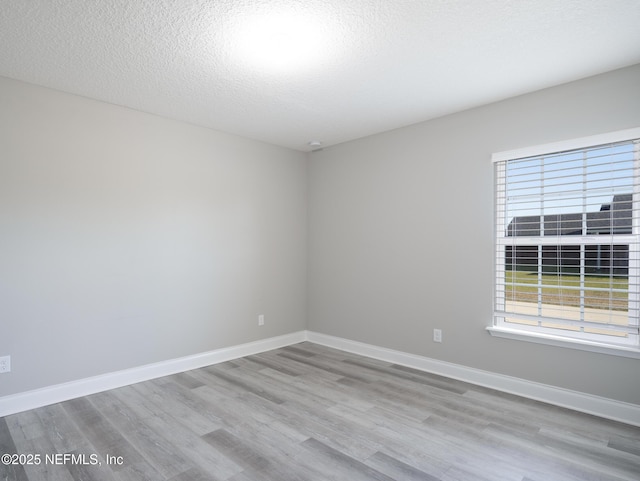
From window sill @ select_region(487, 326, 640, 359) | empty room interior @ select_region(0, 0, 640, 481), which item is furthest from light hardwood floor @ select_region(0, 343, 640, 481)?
window sill @ select_region(487, 326, 640, 359)

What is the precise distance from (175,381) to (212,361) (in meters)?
0.56

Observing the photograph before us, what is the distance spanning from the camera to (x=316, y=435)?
247 centimetres

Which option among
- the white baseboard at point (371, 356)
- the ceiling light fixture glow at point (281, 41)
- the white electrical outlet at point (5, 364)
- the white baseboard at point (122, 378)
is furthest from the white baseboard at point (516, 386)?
the white electrical outlet at point (5, 364)

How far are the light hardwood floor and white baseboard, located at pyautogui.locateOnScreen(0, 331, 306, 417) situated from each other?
0.30 ft

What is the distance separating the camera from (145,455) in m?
2.22

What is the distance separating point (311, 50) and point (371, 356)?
318 centimetres

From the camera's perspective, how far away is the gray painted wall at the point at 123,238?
2.87 metres

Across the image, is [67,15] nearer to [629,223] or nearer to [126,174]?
[126,174]

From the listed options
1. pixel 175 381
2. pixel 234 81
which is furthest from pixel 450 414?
pixel 234 81

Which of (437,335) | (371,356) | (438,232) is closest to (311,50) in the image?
(438,232)

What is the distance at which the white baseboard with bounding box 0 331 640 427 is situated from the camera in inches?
107

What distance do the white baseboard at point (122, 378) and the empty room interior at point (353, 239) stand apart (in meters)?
0.02

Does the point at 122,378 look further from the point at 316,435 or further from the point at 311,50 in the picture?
the point at 311,50

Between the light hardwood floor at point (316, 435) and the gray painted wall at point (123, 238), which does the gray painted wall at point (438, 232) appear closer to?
the light hardwood floor at point (316, 435)
